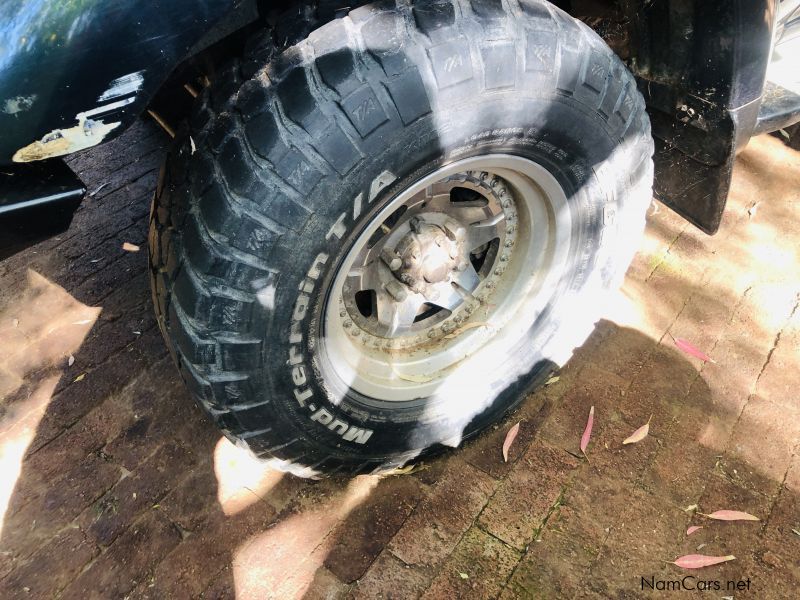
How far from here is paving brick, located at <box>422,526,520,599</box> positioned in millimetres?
1988

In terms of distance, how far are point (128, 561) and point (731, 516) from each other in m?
2.02

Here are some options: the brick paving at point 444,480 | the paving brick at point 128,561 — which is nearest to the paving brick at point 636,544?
the brick paving at point 444,480

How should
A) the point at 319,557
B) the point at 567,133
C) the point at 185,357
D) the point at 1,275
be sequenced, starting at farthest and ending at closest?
the point at 1,275
the point at 319,557
the point at 567,133
the point at 185,357

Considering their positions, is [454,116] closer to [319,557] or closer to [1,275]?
[319,557]

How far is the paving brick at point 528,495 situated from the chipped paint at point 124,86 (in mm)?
1692

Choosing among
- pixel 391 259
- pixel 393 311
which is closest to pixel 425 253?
pixel 391 259

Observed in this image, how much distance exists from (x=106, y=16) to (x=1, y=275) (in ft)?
7.99

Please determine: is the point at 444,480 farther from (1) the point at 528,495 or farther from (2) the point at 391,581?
(2) the point at 391,581

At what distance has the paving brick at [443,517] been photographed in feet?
6.86

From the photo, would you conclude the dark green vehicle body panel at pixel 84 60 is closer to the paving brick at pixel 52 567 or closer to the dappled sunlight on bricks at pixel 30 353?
the paving brick at pixel 52 567

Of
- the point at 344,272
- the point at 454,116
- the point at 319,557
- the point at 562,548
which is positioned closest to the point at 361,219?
the point at 344,272

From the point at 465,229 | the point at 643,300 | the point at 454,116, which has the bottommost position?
the point at 643,300

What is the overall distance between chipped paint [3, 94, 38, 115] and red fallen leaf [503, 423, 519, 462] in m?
1.85

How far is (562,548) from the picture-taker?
82.0 inches
